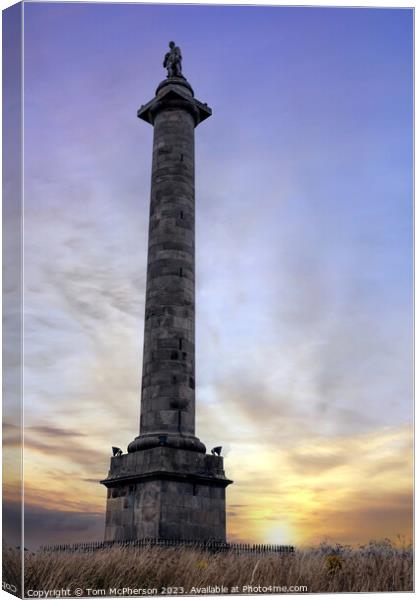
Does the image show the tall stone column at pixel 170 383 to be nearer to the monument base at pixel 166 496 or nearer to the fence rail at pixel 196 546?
the monument base at pixel 166 496

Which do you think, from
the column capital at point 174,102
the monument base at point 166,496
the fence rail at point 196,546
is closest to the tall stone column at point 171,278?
→ the column capital at point 174,102

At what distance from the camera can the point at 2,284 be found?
54.5 ft

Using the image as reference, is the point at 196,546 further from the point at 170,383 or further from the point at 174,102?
the point at 174,102

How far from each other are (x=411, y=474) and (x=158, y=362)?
9.95 metres

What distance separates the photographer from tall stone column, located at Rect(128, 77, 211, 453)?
953 inches

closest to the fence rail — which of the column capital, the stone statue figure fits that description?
the column capital

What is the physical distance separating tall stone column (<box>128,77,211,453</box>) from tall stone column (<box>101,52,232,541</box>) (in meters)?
0.03

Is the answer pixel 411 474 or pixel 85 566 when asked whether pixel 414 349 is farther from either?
pixel 85 566

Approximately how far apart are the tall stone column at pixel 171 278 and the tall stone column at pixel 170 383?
0.11 feet

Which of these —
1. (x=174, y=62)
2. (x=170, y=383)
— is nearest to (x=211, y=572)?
(x=170, y=383)

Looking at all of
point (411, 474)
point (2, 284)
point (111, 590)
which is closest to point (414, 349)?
point (411, 474)

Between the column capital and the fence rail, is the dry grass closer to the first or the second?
the fence rail

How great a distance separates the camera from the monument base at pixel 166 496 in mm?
22250

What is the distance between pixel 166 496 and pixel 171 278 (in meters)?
7.29
